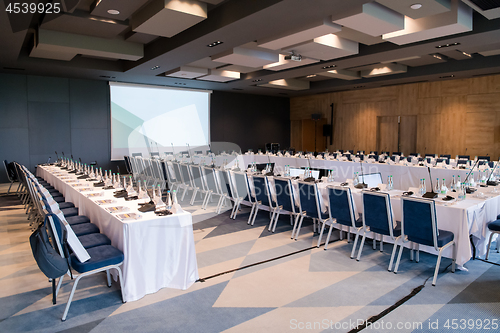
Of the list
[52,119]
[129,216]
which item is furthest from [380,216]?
[52,119]

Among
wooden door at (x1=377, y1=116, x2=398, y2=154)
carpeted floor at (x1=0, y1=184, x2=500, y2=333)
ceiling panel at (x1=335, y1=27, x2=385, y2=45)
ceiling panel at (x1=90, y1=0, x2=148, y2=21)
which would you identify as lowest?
carpeted floor at (x1=0, y1=184, x2=500, y2=333)

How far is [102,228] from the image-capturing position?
13.4ft

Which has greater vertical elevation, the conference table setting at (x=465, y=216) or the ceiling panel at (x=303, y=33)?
the ceiling panel at (x=303, y=33)

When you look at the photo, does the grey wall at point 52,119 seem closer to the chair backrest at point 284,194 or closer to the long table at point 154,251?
the chair backrest at point 284,194

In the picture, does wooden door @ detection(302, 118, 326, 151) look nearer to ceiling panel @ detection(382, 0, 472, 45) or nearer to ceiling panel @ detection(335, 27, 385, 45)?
ceiling panel @ detection(335, 27, 385, 45)

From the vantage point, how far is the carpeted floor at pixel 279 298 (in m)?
2.91

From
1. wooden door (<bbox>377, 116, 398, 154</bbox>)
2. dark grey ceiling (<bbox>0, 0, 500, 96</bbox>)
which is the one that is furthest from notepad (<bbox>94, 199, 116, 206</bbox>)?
wooden door (<bbox>377, 116, 398, 154</bbox>)

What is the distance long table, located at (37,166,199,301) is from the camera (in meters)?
3.27

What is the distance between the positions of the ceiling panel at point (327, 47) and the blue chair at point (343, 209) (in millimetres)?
4217

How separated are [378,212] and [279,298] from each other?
1664mm

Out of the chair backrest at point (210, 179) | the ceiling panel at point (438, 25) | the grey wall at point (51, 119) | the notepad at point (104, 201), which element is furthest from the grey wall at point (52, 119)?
the ceiling panel at point (438, 25)

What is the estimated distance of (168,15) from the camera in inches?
230

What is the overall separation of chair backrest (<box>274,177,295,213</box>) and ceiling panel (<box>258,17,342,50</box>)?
289cm

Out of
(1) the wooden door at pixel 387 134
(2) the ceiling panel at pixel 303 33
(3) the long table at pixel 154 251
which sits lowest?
(3) the long table at pixel 154 251
